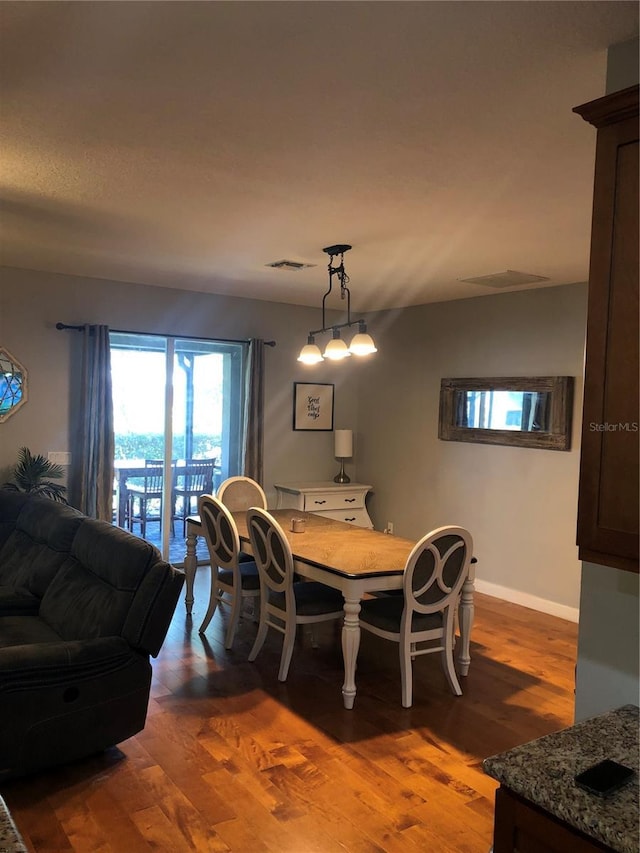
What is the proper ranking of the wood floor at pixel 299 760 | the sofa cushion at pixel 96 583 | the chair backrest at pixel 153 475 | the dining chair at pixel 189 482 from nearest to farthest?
the wood floor at pixel 299 760
the sofa cushion at pixel 96 583
the chair backrest at pixel 153 475
the dining chair at pixel 189 482

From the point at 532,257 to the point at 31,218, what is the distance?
3026mm

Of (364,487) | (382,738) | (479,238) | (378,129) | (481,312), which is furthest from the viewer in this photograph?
(364,487)

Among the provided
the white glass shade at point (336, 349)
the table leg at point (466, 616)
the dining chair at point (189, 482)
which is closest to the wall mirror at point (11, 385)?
the dining chair at point (189, 482)

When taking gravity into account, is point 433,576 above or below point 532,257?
below

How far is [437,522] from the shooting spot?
21.2ft

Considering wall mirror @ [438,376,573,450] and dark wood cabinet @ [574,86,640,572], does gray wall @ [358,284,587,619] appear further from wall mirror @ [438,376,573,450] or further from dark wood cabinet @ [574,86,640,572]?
dark wood cabinet @ [574,86,640,572]

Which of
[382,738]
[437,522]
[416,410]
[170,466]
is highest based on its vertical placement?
[416,410]

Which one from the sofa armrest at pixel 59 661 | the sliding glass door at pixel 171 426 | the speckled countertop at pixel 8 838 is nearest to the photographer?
the speckled countertop at pixel 8 838

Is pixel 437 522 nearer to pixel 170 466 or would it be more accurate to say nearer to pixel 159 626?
pixel 170 466

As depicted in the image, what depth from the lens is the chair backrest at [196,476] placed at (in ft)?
20.9

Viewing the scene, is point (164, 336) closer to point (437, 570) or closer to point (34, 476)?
point (34, 476)

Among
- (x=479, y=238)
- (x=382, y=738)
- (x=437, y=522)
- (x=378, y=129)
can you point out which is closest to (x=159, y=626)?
(x=382, y=738)

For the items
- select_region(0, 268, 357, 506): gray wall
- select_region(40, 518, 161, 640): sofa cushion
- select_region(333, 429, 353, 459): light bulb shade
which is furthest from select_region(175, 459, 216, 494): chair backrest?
select_region(40, 518, 161, 640): sofa cushion

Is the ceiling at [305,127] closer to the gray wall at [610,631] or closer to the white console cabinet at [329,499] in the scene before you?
the gray wall at [610,631]
